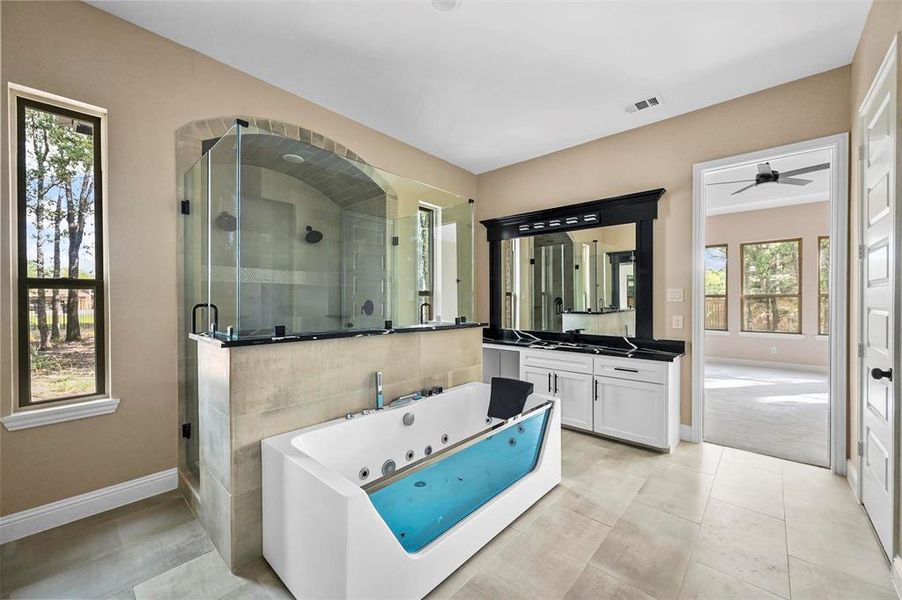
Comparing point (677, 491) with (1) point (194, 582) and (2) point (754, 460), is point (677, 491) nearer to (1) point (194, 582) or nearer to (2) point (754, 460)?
(2) point (754, 460)

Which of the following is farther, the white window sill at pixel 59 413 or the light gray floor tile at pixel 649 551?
the white window sill at pixel 59 413

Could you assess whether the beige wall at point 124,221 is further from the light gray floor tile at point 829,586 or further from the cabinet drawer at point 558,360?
the light gray floor tile at point 829,586

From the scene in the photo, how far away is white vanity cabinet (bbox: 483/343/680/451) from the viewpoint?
10.1 feet

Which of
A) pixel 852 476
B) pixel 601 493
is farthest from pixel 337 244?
pixel 852 476

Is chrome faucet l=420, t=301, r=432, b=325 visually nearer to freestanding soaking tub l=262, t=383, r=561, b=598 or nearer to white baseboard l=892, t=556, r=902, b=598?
freestanding soaking tub l=262, t=383, r=561, b=598

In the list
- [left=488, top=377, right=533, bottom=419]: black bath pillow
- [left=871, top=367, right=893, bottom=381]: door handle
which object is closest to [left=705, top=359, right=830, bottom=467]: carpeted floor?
[left=871, top=367, right=893, bottom=381]: door handle

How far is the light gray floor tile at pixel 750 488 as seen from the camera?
7.63 ft

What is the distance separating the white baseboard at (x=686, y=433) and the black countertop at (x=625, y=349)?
66 cm

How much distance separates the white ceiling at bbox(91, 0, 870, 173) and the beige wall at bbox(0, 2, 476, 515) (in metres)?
0.21

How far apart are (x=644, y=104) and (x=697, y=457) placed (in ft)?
9.74

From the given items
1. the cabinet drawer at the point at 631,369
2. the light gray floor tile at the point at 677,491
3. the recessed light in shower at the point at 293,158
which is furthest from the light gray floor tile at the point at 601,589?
the recessed light in shower at the point at 293,158

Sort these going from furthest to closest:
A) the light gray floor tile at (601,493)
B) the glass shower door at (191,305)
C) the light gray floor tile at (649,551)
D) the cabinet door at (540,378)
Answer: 1. the cabinet door at (540,378)
2. the glass shower door at (191,305)
3. the light gray floor tile at (601,493)
4. the light gray floor tile at (649,551)

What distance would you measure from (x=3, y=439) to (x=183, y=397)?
782mm

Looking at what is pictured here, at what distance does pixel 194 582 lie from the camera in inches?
65.7
